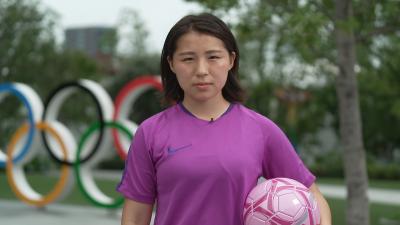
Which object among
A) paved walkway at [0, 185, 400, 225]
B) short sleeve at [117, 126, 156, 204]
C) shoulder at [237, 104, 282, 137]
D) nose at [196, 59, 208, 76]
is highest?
nose at [196, 59, 208, 76]

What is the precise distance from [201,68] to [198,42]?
0.29 ft

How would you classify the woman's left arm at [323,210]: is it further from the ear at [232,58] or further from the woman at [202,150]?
the ear at [232,58]

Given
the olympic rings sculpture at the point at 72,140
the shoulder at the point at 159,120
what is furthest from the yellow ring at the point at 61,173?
the shoulder at the point at 159,120

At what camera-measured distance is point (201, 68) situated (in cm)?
220

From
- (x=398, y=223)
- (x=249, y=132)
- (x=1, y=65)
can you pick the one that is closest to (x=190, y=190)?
(x=249, y=132)

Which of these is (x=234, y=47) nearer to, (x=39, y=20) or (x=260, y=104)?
(x=39, y=20)

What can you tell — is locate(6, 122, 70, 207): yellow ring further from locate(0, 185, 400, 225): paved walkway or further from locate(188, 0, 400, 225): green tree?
locate(188, 0, 400, 225): green tree

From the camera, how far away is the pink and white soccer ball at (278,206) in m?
2.14

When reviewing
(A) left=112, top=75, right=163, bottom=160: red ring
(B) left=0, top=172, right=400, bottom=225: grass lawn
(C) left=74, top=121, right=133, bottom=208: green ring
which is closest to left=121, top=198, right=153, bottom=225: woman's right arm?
(B) left=0, top=172, right=400, bottom=225: grass lawn

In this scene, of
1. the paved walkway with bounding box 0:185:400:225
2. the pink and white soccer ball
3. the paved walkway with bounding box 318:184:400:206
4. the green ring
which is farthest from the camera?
the paved walkway with bounding box 318:184:400:206

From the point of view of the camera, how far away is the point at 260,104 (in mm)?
30297

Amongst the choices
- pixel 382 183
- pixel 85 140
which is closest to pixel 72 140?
pixel 85 140

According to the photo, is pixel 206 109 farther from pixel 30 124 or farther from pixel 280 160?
pixel 30 124

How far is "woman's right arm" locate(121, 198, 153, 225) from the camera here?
2285 mm
